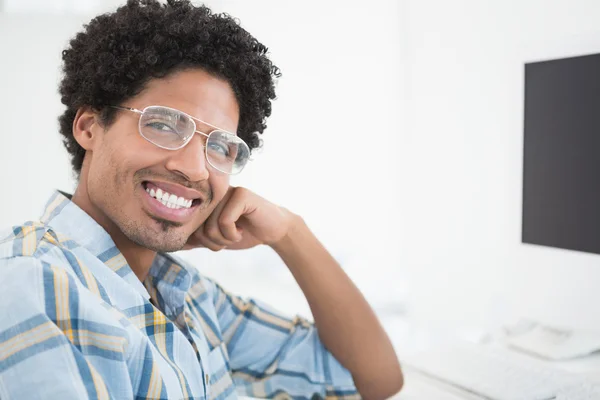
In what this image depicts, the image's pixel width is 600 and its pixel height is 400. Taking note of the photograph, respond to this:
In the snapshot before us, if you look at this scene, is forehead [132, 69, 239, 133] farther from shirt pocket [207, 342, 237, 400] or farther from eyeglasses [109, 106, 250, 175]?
shirt pocket [207, 342, 237, 400]

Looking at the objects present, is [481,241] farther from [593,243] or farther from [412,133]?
[593,243]

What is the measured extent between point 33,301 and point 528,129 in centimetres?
117

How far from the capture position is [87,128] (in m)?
1.17

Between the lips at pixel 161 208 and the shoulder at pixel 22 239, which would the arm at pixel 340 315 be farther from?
the shoulder at pixel 22 239

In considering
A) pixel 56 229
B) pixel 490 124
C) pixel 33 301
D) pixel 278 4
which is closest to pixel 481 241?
pixel 490 124

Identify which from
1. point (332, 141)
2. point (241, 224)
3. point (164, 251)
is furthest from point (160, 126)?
point (332, 141)

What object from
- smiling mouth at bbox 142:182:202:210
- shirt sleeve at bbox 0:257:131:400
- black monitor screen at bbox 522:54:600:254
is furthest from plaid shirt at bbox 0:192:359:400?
black monitor screen at bbox 522:54:600:254

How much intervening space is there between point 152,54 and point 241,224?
0.44m

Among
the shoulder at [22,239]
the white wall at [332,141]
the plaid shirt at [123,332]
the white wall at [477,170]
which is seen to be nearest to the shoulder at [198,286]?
the plaid shirt at [123,332]

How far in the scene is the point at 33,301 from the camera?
2.41 feet

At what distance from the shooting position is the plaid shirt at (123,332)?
0.73 metres

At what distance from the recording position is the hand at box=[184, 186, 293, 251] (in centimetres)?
129

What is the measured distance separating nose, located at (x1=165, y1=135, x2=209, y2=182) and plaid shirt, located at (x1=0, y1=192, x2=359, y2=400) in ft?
0.54

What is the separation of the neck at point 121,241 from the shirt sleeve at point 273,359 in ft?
0.73
